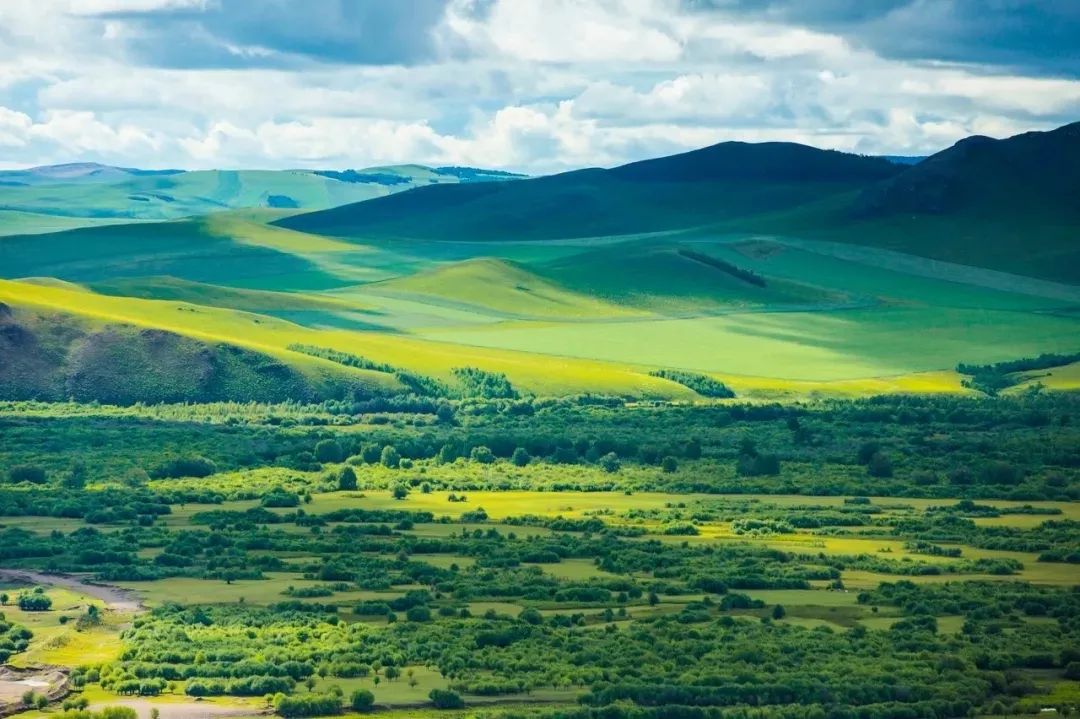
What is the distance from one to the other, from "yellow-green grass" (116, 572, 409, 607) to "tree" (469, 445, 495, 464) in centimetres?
4704

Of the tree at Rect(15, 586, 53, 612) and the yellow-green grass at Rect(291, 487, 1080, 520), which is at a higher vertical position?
the yellow-green grass at Rect(291, 487, 1080, 520)

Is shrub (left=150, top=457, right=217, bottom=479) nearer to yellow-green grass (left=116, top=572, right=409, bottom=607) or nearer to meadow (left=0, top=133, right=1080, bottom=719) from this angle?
meadow (left=0, top=133, right=1080, bottom=719)

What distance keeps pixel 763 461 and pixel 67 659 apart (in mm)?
65240

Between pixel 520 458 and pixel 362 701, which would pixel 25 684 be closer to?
pixel 362 701

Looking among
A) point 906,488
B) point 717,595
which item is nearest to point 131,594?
point 717,595

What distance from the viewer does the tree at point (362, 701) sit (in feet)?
208

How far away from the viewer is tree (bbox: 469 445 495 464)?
135 meters

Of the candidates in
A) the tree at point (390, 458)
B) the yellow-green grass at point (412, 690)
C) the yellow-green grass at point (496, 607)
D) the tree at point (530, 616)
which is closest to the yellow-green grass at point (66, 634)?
the yellow-green grass at point (412, 690)

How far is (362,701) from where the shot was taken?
63438 mm

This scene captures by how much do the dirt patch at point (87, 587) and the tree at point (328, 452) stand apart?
45411 millimetres

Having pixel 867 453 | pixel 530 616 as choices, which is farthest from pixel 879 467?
pixel 530 616

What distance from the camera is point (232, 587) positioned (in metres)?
84.6

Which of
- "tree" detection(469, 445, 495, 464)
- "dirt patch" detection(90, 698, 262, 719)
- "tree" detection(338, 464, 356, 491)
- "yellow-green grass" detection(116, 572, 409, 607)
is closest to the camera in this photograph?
"dirt patch" detection(90, 698, 262, 719)

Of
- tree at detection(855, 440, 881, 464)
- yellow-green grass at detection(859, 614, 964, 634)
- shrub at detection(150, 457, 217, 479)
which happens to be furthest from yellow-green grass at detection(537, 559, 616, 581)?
tree at detection(855, 440, 881, 464)
